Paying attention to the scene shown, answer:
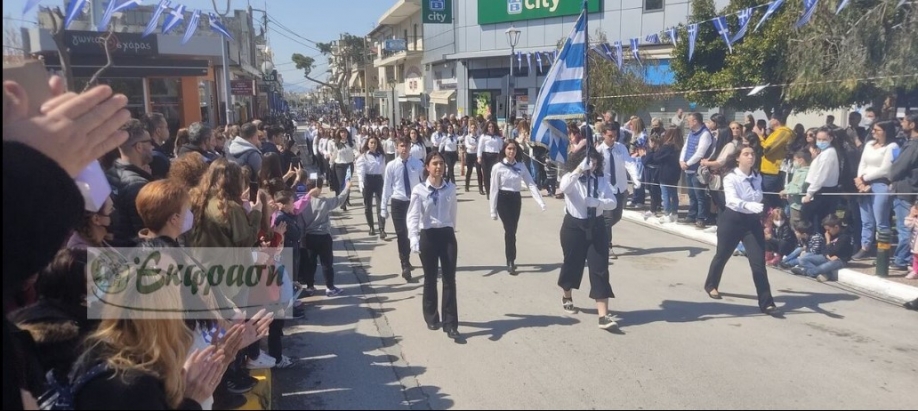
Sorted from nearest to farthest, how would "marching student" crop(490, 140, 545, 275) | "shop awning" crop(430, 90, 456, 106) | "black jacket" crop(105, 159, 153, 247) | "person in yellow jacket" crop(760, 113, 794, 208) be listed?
1. "black jacket" crop(105, 159, 153, 247)
2. "marching student" crop(490, 140, 545, 275)
3. "person in yellow jacket" crop(760, 113, 794, 208)
4. "shop awning" crop(430, 90, 456, 106)

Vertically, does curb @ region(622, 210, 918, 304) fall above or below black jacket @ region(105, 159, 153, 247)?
below

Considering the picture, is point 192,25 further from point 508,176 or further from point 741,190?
point 741,190

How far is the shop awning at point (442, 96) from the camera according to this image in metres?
35.6

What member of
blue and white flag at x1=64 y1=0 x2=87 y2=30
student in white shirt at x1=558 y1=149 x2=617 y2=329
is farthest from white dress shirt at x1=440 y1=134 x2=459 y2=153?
student in white shirt at x1=558 y1=149 x2=617 y2=329

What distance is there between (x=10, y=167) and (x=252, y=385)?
3054 mm

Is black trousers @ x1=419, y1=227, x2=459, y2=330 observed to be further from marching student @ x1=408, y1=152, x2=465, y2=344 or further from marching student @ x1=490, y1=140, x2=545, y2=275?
marching student @ x1=490, y1=140, x2=545, y2=275

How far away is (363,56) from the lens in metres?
64.3

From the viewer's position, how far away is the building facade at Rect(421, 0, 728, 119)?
87.8 ft

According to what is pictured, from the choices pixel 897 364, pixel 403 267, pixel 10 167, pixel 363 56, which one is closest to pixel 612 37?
pixel 403 267

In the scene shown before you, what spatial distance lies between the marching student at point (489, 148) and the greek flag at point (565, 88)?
7.62 m

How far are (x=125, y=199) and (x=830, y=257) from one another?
7.80m

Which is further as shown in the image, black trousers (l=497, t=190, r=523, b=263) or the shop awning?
the shop awning
